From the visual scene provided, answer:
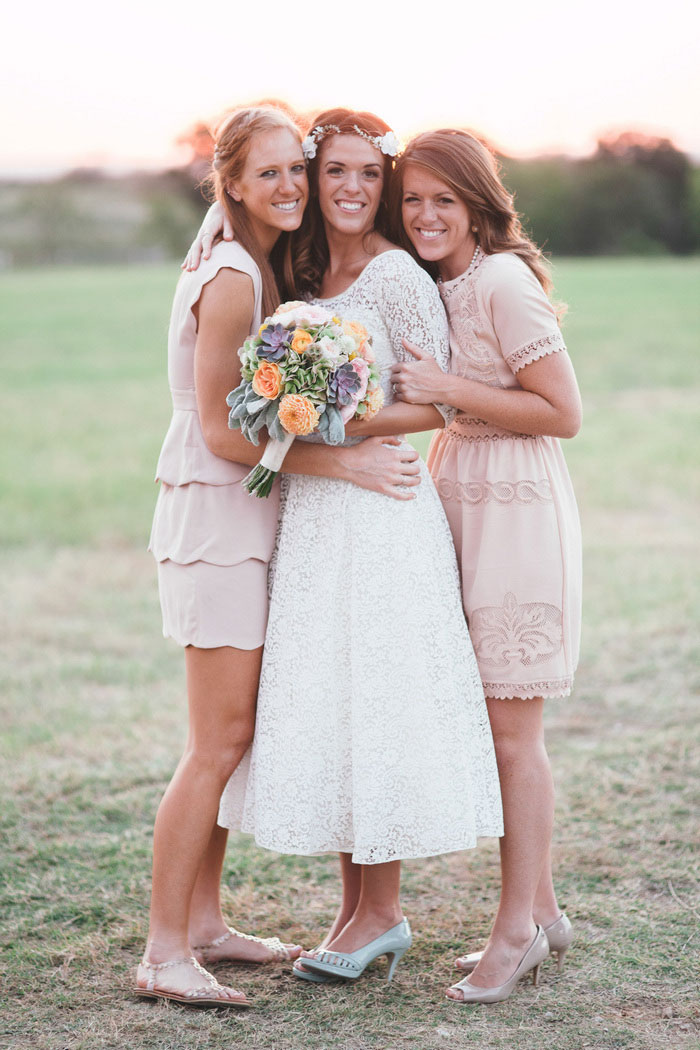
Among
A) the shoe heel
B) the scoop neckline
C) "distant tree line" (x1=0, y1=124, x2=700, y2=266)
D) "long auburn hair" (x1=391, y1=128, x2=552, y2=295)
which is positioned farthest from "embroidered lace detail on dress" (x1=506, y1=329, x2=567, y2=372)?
"distant tree line" (x1=0, y1=124, x2=700, y2=266)

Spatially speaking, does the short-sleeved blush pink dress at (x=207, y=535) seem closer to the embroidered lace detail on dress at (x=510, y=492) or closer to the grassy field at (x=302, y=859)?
the embroidered lace detail on dress at (x=510, y=492)

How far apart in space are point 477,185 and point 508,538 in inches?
40.8

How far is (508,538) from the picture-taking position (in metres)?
3.50

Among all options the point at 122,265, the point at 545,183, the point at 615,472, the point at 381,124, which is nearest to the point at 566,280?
the point at 545,183

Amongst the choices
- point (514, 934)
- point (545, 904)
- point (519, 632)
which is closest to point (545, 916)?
point (545, 904)

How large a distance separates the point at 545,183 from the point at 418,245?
3061 cm

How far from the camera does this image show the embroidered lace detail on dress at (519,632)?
352cm

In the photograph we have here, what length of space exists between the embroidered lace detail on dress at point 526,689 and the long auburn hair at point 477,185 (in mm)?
1175

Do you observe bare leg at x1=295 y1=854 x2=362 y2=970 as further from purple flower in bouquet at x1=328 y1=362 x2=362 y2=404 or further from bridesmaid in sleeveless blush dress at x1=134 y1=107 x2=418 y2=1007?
purple flower in bouquet at x1=328 y1=362 x2=362 y2=404

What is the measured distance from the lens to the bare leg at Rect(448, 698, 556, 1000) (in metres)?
3.56

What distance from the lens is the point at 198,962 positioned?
3.78m

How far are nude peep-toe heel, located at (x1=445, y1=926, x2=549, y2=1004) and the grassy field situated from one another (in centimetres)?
4

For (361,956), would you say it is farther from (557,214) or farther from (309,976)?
(557,214)

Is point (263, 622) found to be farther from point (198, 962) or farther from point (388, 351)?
point (198, 962)
